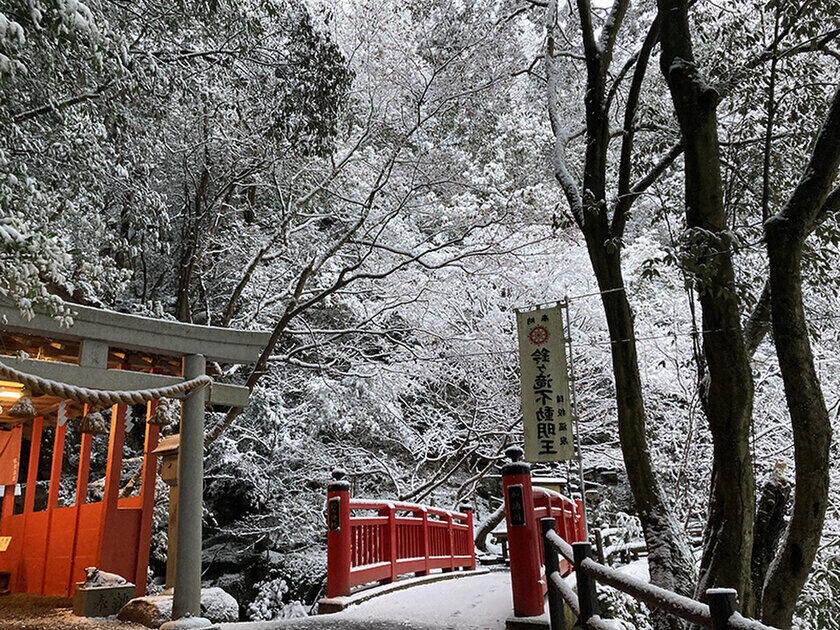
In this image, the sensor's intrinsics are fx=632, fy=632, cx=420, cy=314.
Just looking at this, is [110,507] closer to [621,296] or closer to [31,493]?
[31,493]

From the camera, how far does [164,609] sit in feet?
21.0

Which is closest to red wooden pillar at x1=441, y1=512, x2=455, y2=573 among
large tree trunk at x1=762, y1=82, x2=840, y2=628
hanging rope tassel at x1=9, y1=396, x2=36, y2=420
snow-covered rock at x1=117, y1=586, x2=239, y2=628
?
snow-covered rock at x1=117, y1=586, x2=239, y2=628

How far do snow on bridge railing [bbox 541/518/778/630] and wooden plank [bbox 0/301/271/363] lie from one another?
360 cm

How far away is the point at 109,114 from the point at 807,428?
26.7ft

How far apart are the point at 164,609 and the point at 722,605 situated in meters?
6.20

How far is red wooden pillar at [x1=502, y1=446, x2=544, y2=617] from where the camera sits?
18.0 feet

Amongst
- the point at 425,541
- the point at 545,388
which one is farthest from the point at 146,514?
the point at 545,388

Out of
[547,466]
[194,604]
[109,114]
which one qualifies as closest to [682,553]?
[194,604]

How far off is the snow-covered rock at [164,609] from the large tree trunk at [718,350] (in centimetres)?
489

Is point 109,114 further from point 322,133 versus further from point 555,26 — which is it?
point 555,26

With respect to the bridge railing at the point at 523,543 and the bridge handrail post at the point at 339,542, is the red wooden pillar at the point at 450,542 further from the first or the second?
the bridge railing at the point at 523,543

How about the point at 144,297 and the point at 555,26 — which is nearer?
the point at 555,26

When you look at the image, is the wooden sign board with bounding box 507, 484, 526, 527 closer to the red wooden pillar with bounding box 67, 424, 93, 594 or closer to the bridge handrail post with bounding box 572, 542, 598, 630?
the bridge handrail post with bounding box 572, 542, 598, 630

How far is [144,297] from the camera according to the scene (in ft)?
37.5
